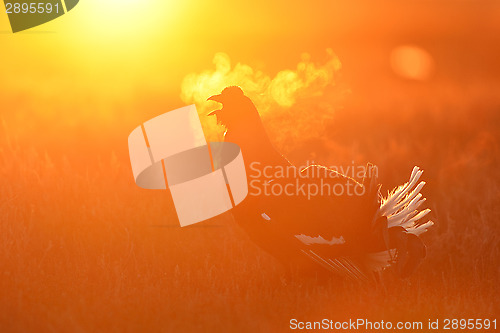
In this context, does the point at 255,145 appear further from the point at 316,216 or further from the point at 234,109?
the point at 316,216

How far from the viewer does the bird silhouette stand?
4.87 metres

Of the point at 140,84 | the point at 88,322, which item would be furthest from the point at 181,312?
the point at 140,84

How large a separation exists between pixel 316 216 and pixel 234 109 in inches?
42.8

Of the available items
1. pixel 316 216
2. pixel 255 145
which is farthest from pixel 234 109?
pixel 316 216

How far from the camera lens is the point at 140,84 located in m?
10.6

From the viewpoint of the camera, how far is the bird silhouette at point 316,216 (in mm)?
4871

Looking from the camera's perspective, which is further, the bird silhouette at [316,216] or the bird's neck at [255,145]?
the bird's neck at [255,145]

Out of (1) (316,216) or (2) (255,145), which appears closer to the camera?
(1) (316,216)

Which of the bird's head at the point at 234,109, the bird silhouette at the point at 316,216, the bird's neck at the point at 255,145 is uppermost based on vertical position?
the bird's head at the point at 234,109

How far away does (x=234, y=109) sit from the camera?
509cm

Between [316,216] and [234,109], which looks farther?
[234,109]

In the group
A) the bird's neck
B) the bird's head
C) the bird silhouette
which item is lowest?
the bird silhouette

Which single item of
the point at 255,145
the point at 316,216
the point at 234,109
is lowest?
the point at 316,216

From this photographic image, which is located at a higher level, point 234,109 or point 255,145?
point 234,109
